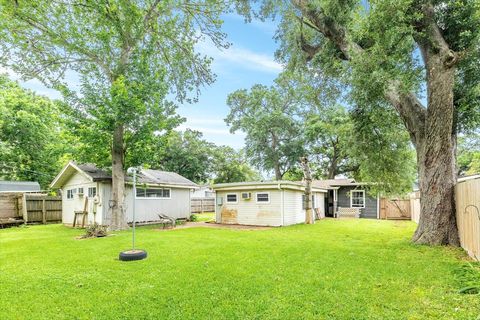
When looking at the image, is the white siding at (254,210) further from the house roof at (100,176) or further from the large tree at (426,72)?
the large tree at (426,72)

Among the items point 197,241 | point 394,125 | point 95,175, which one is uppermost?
point 394,125

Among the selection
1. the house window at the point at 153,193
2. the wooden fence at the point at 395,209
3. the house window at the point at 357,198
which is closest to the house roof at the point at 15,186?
the house window at the point at 153,193

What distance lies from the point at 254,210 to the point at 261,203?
543mm

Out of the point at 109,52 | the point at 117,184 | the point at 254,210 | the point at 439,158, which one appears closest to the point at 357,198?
the point at 254,210

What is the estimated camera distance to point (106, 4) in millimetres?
11344

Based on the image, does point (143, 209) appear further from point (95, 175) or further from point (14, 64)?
point (14, 64)

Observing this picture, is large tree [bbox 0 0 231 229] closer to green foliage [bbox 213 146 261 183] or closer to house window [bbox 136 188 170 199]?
house window [bbox 136 188 170 199]

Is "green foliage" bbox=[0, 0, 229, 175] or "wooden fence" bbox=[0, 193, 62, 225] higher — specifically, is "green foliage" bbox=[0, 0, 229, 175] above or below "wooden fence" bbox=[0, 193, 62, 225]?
above

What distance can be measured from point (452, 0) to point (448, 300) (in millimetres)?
7514

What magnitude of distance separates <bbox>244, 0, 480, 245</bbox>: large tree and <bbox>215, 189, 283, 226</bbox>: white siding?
6.44m

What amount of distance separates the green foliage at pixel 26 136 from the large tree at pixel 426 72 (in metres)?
17.9

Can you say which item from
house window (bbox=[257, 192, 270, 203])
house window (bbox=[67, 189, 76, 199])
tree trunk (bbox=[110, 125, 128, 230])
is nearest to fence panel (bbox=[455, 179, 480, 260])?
house window (bbox=[257, 192, 270, 203])

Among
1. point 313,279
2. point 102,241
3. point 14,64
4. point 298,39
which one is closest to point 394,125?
point 298,39

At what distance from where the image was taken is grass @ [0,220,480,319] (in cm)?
351
